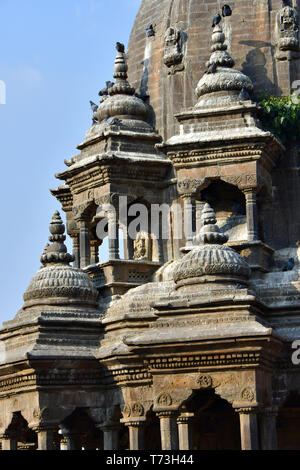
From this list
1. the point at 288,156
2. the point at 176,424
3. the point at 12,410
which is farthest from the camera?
the point at 288,156

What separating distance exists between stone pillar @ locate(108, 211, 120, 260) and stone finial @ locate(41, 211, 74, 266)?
123 centimetres

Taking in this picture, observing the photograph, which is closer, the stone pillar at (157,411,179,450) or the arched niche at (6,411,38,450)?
the stone pillar at (157,411,179,450)

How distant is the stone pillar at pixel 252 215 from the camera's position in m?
35.1

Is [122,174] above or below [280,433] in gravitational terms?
above

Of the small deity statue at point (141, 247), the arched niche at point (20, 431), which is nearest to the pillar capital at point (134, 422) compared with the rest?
the arched niche at point (20, 431)

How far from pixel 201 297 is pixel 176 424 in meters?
2.75

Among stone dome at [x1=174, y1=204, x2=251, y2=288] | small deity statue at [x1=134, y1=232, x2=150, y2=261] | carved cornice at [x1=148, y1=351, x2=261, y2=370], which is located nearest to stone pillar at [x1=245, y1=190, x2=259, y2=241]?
stone dome at [x1=174, y1=204, x2=251, y2=288]

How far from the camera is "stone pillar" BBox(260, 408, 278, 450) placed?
3148 centimetres

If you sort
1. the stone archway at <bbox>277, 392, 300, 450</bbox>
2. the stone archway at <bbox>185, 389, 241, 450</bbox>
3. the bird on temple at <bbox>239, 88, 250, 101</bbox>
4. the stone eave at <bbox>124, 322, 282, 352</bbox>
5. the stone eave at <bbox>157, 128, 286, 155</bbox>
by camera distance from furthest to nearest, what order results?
the bird on temple at <bbox>239, 88, 250, 101</bbox>
the stone eave at <bbox>157, 128, 286, 155</bbox>
the stone archway at <bbox>185, 389, 241, 450</bbox>
the stone archway at <bbox>277, 392, 300, 450</bbox>
the stone eave at <bbox>124, 322, 282, 352</bbox>

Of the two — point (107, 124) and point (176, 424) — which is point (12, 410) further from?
point (107, 124)

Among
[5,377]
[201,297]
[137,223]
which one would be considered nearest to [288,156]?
[137,223]

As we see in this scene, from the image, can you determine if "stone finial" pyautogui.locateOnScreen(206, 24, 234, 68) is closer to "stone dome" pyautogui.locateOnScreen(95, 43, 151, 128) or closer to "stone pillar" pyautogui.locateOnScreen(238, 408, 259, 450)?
"stone dome" pyautogui.locateOnScreen(95, 43, 151, 128)

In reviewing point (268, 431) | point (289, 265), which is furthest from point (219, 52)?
point (268, 431)

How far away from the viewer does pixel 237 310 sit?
3131cm
